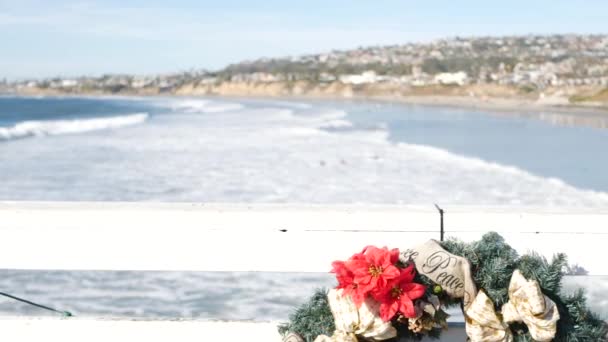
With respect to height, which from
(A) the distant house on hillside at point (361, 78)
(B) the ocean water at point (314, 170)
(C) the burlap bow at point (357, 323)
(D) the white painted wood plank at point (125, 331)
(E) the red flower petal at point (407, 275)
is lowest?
(A) the distant house on hillside at point (361, 78)

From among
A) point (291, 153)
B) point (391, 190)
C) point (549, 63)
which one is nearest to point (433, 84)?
point (549, 63)

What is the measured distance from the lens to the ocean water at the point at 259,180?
234 inches

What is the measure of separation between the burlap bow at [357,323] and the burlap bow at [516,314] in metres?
0.27

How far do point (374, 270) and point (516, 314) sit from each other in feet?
1.53

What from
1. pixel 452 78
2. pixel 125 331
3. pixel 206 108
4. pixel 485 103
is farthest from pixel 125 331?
pixel 452 78

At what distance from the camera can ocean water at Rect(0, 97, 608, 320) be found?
19.5ft

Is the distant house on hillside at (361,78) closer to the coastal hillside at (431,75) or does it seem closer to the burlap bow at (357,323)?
the coastal hillside at (431,75)

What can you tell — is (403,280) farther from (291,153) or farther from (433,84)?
(433,84)

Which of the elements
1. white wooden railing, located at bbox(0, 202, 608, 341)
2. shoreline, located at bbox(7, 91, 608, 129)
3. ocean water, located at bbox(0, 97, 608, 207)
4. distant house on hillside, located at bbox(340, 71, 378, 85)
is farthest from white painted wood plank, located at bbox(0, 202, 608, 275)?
distant house on hillside, located at bbox(340, 71, 378, 85)

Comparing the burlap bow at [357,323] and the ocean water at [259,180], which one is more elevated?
the burlap bow at [357,323]

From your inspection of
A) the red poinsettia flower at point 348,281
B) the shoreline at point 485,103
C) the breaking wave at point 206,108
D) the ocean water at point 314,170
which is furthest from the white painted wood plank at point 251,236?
the breaking wave at point 206,108

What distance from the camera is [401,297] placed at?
249 cm

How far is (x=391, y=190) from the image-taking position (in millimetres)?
12922

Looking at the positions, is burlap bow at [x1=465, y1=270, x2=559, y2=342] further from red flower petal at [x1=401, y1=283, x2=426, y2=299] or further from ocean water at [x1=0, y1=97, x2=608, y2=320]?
ocean water at [x1=0, y1=97, x2=608, y2=320]
